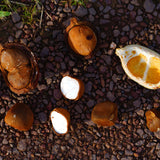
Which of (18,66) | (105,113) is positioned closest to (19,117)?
(18,66)

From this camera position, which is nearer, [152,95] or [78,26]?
[78,26]

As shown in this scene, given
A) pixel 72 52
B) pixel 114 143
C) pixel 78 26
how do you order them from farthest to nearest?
1. pixel 114 143
2. pixel 72 52
3. pixel 78 26

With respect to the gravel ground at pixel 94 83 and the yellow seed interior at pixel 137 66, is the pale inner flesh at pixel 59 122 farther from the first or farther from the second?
the yellow seed interior at pixel 137 66

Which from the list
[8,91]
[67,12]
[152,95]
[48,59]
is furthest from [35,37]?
[152,95]

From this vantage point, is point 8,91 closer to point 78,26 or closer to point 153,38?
point 78,26

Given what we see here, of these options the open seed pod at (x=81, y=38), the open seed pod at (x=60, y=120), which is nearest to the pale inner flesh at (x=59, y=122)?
the open seed pod at (x=60, y=120)
